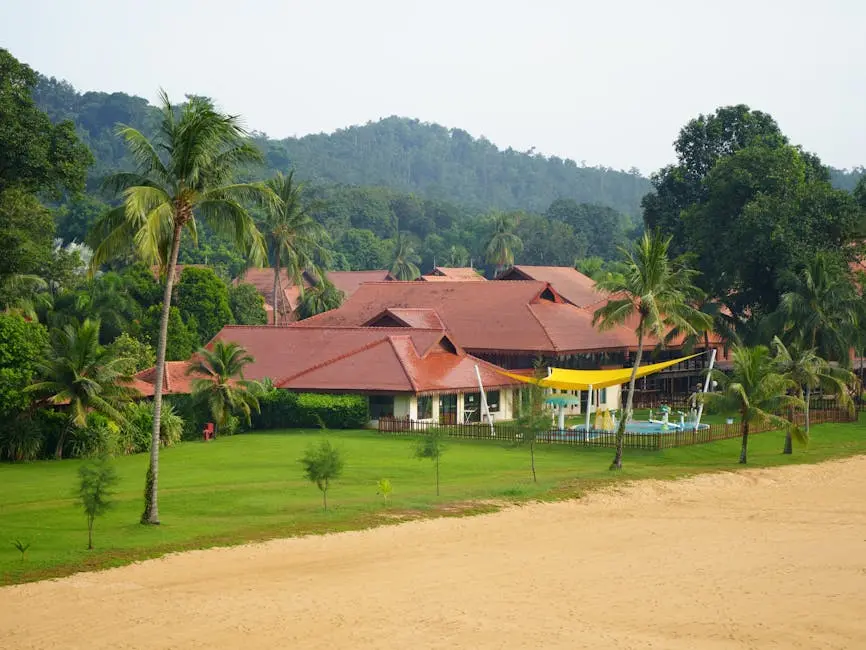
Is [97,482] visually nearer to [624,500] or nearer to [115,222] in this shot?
[115,222]

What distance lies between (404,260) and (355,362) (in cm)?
8109

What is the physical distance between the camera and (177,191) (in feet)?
90.0

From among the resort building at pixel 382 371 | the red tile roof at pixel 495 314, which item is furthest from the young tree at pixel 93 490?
the red tile roof at pixel 495 314

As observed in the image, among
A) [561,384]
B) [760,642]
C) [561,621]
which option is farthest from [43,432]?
[760,642]

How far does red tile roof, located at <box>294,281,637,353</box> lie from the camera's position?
62156 millimetres

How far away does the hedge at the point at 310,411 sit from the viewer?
51781mm

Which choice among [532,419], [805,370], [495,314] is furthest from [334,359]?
[805,370]

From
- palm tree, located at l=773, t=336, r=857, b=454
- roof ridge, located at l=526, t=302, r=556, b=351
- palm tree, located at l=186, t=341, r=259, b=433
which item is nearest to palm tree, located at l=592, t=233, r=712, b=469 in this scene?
palm tree, located at l=773, t=336, r=857, b=454

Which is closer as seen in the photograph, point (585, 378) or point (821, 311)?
point (585, 378)

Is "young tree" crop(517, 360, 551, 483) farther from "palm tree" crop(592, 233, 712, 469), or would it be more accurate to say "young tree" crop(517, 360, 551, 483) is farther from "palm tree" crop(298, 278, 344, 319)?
"palm tree" crop(298, 278, 344, 319)

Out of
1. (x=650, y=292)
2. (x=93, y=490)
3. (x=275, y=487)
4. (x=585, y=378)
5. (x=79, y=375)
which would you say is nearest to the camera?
(x=93, y=490)

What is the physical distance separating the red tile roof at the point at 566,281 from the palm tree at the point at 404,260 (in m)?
38.7

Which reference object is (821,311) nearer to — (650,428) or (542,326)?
(650,428)

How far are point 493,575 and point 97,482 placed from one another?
8.76 metres
